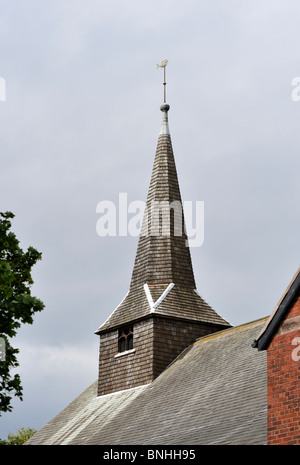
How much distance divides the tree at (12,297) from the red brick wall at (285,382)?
25.6 feet

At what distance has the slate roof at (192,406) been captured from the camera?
1925 cm

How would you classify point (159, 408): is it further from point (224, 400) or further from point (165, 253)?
point (165, 253)

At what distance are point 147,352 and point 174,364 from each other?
1.18m

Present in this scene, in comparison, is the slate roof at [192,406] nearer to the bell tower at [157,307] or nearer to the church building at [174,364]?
the church building at [174,364]

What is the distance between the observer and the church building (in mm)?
14914

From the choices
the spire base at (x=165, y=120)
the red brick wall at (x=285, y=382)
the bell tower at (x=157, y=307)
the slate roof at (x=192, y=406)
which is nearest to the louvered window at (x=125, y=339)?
the bell tower at (x=157, y=307)

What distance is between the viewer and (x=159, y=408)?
24297 millimetres

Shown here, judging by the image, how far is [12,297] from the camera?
21.0 m

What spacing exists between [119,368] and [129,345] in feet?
3.16

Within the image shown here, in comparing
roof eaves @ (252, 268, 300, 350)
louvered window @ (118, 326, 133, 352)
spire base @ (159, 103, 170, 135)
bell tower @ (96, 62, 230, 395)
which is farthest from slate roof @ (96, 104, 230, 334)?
roof eaves @ (252, 268, 300, 350)

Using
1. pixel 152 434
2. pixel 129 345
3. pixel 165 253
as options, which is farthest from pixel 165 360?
pixel 152 434

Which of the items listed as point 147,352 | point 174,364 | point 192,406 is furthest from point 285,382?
point 147,352

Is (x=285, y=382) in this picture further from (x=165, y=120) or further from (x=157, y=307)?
(x=165, y=120)

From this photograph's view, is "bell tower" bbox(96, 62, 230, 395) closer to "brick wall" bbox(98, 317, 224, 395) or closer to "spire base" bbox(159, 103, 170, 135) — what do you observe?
"brick wall" bbox(98, 317, 224, 395)
